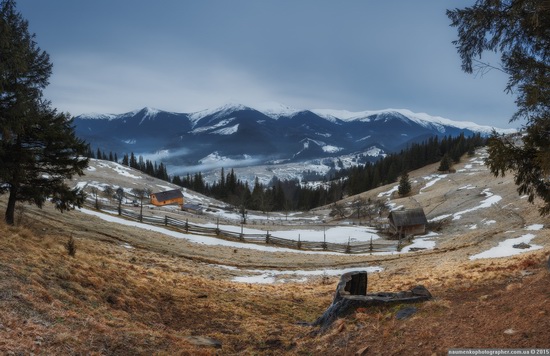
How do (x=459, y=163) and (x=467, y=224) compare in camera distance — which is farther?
(x=459, y=163)

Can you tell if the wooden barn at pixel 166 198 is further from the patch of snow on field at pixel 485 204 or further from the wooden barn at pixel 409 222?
the patch of snow on field at pixel 485 204

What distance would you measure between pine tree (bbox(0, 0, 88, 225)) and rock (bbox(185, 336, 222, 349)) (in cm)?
1358

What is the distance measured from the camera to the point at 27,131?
58.9 feet

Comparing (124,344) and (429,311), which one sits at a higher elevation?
(429,311)

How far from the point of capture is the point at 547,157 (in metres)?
8.41

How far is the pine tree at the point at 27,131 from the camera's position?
1542 cm

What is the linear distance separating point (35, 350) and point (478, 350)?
7202mm

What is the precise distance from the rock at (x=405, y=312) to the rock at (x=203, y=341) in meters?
4.28

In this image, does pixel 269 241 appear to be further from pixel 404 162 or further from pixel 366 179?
pixel 404 162

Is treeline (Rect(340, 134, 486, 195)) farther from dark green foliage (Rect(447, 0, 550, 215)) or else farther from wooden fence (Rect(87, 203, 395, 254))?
dark green foliage (Rect(447, 0, 550, 215))

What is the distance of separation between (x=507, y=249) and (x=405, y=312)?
882 inches

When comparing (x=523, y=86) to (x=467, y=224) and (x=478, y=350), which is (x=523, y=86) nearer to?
(x=478, y=350)

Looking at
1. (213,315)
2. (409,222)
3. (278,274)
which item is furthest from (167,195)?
(213,315)

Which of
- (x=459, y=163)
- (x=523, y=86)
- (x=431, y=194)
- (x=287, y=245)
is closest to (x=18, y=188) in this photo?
(x=523, y=86)
